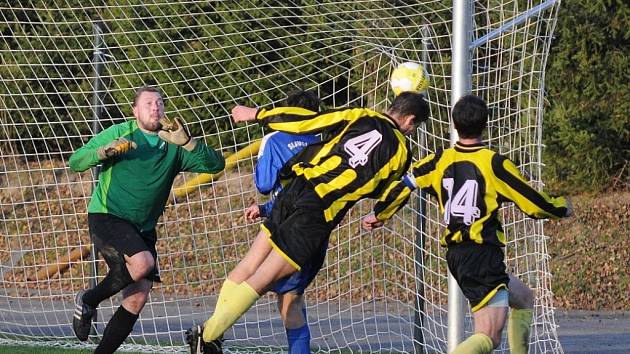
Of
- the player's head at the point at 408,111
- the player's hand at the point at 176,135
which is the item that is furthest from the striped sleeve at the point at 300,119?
the player's hand at the point at 176,135

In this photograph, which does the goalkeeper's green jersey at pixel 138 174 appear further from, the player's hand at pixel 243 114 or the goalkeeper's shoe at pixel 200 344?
the goalkeeper's shoe at pixel 200 344

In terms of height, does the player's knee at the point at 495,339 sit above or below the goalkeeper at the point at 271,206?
below

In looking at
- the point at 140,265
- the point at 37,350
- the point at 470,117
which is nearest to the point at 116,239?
the point at 140,265

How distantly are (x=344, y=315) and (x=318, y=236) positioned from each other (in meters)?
5.65

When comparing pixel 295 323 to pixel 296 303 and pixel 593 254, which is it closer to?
pixel 296 303

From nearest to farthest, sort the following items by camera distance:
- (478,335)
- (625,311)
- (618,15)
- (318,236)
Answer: (478,335) → (318,236) → (625,311) → (618,15)

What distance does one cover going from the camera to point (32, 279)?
46.3 ft

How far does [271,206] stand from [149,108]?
105 centimetres

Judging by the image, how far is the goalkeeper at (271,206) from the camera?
756 cm

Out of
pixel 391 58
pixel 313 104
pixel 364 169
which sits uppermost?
pixel 391 58

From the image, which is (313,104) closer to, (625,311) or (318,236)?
(318,236)

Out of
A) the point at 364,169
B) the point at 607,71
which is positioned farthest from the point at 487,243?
the point at 607,71

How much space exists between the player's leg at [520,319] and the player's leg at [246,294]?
130 centimetres

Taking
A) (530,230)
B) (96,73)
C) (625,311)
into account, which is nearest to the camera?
(530,230)
